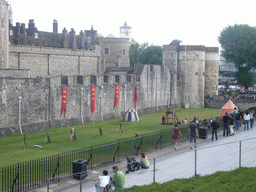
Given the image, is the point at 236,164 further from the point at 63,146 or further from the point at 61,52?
the point at 61,52

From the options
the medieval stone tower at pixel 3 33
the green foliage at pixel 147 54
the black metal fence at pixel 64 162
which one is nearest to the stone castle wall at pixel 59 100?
the medieval stone tower at pixel 3 33

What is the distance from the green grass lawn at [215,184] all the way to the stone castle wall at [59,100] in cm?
1887

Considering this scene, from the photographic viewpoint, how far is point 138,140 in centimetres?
2044

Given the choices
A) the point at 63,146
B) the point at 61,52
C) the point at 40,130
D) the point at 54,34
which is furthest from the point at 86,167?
the point at 54,34

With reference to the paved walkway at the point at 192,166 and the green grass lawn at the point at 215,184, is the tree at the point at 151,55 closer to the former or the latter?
the paved walkway at the point at 192,166

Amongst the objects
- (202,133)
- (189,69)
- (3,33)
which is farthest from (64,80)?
(189,69)

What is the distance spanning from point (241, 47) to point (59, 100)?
44611 millimetres

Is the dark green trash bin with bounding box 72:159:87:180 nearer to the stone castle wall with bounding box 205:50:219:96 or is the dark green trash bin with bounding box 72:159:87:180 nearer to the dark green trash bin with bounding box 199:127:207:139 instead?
the dark green trash bin with bounding box 199:127:207:139

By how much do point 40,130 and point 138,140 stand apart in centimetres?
1276

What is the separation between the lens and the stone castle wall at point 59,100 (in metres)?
27.8

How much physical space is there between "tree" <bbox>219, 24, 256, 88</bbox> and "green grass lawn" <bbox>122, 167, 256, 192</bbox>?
58.5 metres

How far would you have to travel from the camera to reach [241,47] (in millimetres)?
66938

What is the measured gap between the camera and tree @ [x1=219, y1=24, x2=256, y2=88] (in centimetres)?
6656

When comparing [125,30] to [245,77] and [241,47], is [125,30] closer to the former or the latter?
[245,77]
